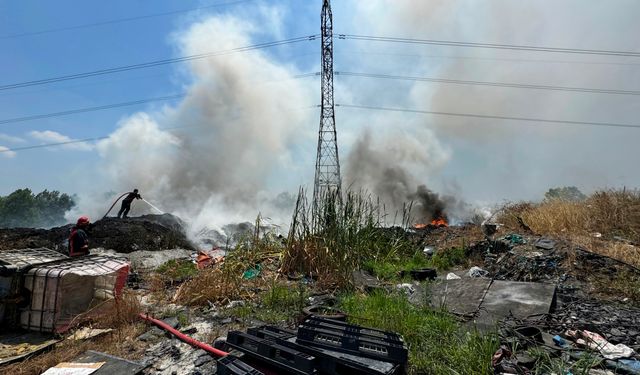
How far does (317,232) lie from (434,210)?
28.7 metres

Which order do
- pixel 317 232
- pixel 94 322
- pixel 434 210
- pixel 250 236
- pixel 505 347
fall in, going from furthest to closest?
pixel 434 210 < pixel 250 236 < pixel 317 232 < pixel 94 322 < pixel 505 347

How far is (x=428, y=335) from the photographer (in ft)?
11.6

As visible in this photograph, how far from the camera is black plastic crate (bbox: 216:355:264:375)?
2529 mm

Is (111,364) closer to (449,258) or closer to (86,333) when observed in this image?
(86,333)

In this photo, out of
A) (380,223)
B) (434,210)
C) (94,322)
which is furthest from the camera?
(434,210)

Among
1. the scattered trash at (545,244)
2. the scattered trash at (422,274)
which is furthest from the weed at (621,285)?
the scattered trash at (422,274)

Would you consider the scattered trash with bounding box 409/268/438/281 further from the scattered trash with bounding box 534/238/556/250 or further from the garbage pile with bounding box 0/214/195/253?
the garbage pile with bounding box 0/214/195/253

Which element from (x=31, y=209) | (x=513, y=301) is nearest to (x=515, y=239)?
(x=513, y=301)

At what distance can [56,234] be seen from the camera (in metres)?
15.1

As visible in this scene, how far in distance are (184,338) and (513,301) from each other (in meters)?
4.20

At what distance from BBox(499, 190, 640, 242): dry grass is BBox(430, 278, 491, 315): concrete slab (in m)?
4.71

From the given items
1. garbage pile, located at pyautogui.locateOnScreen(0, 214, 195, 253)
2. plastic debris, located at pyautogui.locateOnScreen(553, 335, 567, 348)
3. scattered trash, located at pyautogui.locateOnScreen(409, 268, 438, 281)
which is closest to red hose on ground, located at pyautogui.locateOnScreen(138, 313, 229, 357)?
plastic debris, located at pyautogui.locateOnScreen(553, 335, 567, 348)

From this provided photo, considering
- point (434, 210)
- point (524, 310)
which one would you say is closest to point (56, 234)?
point (524, 310)

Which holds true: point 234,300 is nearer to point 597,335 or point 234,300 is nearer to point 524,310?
point 524,310
